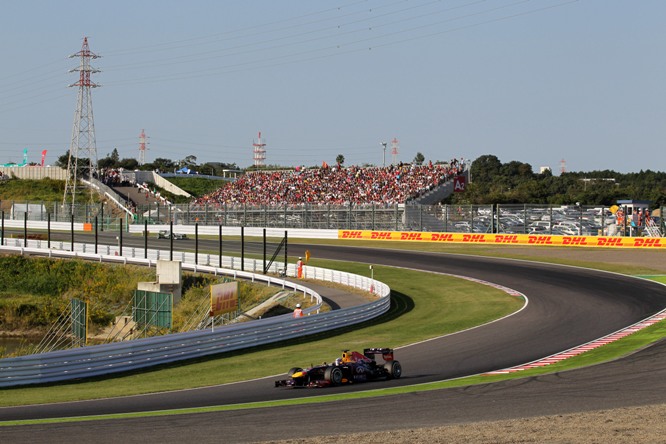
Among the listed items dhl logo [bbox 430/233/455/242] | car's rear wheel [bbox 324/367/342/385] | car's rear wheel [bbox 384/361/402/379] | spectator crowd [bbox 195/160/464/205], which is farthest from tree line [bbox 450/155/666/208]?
car's rear wheel [bbox 324/367/342/385]

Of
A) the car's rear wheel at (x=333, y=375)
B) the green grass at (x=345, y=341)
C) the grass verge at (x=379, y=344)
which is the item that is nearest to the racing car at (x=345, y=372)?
the car's rear wheel at (x=333, y=375)

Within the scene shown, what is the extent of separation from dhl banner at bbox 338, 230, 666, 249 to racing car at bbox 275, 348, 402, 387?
1659 inches

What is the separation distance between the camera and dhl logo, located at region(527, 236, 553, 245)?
2537 inches

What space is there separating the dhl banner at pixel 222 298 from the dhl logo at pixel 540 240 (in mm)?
35143

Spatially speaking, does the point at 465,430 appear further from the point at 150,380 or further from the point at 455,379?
the point at 150,380

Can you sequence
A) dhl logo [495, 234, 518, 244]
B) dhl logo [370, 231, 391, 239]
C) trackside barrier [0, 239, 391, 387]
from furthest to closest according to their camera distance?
1. dhl logo [370, 231, 391, 239]
2. dhl logo [495, 234, 518, 244]
3. trackside barrier [0, 239, 391, 387]

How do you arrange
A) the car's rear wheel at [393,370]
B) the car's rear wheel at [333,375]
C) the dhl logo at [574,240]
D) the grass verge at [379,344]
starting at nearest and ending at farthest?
the car's rear wheel at [333,375] < the grass verge at [379,344] < the car's rear wheel at [393,370] < the dhl logo at [574,240]

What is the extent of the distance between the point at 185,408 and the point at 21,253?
5284 centimetres

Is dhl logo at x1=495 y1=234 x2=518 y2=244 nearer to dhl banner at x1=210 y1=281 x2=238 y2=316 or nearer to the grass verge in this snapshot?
the grass verge

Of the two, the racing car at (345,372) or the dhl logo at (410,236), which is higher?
the dhl logo at (410,236)

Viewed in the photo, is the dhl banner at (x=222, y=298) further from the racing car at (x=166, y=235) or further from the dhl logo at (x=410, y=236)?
the racing car at (x=166, y=235)

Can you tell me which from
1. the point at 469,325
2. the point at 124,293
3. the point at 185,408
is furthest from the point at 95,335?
the point at 185,408

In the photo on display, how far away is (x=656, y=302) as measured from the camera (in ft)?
121

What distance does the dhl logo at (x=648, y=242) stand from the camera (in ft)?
196
